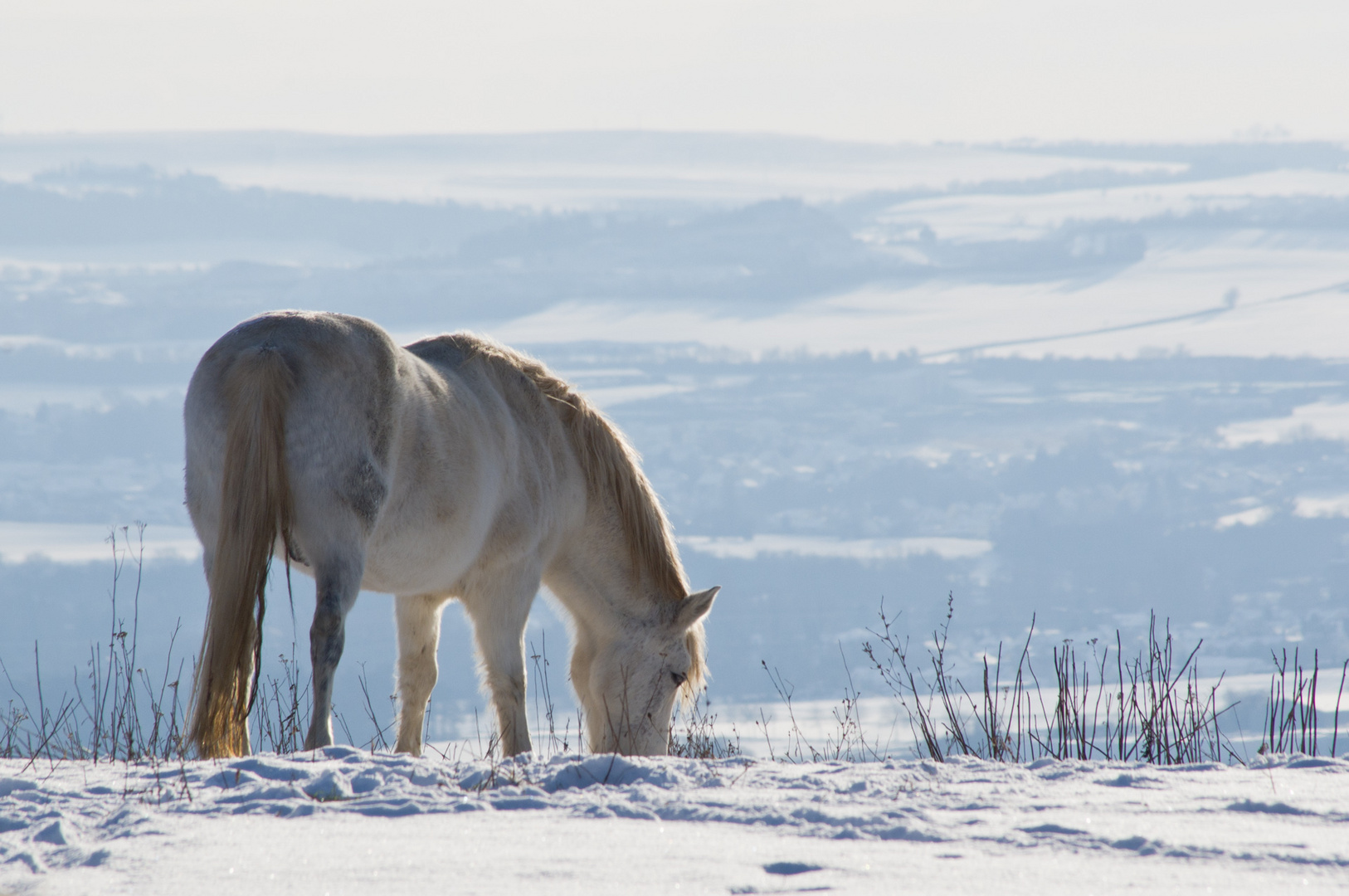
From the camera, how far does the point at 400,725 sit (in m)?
6.63

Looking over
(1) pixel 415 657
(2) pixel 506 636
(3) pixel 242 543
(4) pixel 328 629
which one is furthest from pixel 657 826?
(1) pixel 415 657

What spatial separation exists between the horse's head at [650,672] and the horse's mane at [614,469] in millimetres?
204

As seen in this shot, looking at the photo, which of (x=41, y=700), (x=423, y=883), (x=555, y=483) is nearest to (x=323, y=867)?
(x=423, y=883)

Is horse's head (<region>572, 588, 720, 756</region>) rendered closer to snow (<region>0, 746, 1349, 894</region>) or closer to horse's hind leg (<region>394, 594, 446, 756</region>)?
horse's hind leg (<region>394, 594, 446, 756</region>)

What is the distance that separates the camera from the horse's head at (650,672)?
696 cm

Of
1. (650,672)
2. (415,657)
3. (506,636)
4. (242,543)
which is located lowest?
(650,672)

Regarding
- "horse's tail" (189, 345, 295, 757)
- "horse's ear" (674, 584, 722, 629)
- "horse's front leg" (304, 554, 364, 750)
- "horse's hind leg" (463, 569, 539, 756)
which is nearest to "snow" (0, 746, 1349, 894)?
"horse's tail" (189, 345, 295, 757)

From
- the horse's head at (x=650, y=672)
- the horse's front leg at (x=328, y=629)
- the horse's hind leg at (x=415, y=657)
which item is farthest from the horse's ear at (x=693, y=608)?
the horse's front leg at (x=328, y=629)

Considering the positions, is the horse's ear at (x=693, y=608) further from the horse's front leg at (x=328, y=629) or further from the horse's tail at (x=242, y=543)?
the horse's tail at (x=242, y=543)

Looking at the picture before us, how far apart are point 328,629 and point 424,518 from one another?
0.76m

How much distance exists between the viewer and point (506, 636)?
Answer: 636 cm

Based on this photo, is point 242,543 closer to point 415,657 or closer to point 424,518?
point 424,518

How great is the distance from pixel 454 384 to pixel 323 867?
10.9 ft

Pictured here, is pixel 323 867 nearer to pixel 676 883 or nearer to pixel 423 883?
pixel 423 883
